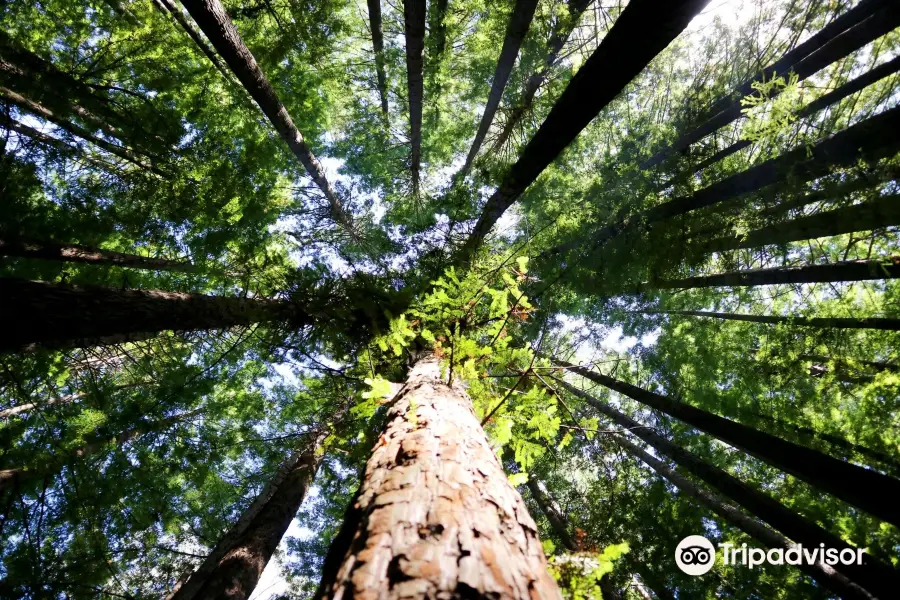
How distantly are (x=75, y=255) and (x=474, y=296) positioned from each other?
6.25 m

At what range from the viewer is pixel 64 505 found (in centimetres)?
527

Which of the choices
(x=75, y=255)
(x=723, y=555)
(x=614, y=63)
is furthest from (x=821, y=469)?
(x=75, y=255)

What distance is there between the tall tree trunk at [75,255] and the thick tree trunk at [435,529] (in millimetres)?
6228

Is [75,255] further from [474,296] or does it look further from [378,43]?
[378,43]

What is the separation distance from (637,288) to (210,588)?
7.00 meters

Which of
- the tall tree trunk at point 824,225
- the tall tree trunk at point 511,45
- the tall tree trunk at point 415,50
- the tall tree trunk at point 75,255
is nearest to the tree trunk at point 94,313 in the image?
the tall tree trunk at point 75,255

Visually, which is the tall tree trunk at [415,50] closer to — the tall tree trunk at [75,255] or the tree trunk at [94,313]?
the tree trunk at [94,313]

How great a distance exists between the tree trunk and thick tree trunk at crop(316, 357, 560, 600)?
2740mm

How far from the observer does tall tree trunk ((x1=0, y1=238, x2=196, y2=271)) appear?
514 centimetres

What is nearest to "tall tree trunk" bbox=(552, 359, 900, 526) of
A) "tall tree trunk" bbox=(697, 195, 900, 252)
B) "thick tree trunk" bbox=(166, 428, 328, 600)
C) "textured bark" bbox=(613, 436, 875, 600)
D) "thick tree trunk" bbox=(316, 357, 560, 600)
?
"textured bark" bbox=(613, 436, 875, 600)

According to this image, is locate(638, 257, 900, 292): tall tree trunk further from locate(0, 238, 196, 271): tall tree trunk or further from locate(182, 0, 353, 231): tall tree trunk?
locate(0, 238, 196, 271): tall tree trunk

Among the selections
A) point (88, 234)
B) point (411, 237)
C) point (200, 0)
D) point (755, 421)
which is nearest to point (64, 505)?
point (88, 234)

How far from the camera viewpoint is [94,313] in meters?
3.16

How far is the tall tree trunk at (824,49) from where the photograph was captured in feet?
13.8
